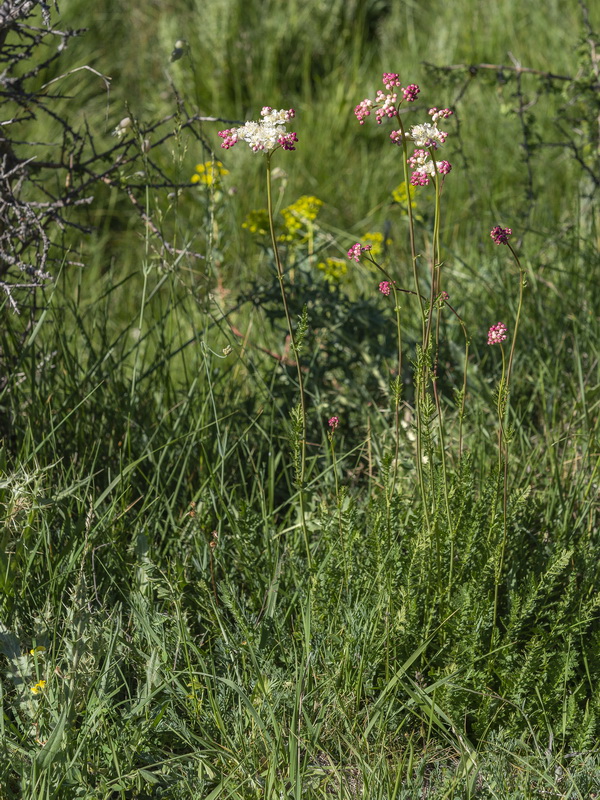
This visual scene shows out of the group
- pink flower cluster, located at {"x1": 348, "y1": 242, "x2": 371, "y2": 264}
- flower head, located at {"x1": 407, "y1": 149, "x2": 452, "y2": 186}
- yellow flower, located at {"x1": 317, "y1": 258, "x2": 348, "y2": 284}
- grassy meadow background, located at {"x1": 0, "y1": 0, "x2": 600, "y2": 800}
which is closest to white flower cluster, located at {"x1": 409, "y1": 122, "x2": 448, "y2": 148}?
flower head, located at {"x1": 407, "y1": 149, "x2": 452, "y2": 186}

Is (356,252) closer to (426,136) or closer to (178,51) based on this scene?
(426,136)

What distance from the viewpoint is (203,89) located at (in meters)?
5.59

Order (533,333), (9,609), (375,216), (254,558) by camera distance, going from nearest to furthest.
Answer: (9,609) → (254,558) → (533,333) → (375,216)

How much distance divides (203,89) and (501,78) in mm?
3016

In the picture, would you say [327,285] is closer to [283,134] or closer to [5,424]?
[5,424]

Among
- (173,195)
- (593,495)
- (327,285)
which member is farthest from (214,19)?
(593,495)

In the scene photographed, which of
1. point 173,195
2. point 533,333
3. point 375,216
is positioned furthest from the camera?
point 375,216

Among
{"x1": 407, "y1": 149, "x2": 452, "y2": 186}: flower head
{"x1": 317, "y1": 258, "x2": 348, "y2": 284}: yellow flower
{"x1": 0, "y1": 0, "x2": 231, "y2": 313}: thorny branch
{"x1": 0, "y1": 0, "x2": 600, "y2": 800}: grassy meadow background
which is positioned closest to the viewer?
{"x1": 407, "y1": 149, "x2": 452, "y2": 186}: flower head

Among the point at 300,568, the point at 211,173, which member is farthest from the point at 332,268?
the point at 300,568

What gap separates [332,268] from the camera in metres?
2.93

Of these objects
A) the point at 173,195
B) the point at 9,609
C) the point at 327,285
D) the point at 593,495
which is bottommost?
the point at 593,495

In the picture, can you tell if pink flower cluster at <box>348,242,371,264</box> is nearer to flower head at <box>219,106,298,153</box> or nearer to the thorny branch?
flower head at <box>219,106,298,153</box>

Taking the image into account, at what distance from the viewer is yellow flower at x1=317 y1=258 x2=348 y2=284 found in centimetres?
284

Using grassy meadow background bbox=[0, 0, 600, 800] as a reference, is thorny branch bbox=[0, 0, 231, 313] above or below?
above
